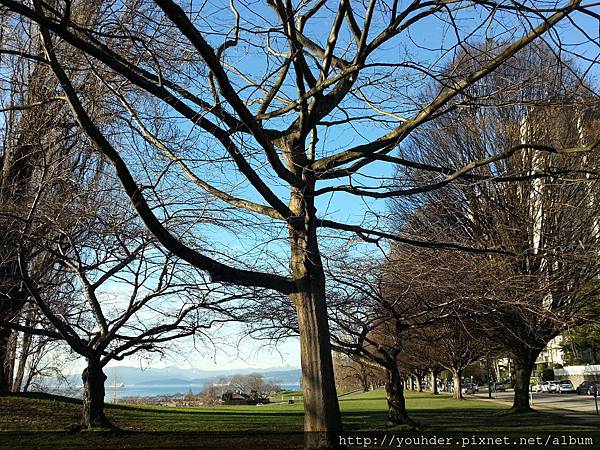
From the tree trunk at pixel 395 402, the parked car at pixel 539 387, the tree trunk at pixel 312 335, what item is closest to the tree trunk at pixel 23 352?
the tree trunk at pixel 312 335

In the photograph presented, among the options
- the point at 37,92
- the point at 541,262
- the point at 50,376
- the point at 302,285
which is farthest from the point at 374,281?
the point at 50,376

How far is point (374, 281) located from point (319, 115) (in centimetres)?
420

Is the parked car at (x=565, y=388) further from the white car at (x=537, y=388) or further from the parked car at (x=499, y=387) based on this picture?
the parked car at (x=499, y=387)

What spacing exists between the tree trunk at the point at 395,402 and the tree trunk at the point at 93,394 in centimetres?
755

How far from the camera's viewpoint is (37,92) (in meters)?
9.16

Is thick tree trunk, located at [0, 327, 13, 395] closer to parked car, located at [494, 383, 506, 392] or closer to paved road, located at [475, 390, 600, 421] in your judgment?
paved road, located at [475, 390, 600, 421]

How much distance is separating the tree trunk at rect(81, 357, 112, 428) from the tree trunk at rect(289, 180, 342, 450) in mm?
7068

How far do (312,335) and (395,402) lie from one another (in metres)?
10.3

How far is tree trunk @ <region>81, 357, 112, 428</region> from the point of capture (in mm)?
11953

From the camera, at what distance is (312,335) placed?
655cm

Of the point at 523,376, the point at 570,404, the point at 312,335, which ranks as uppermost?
the point at 312,335

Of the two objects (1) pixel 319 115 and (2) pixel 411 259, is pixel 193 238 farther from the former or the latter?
(2) pixel 411 259

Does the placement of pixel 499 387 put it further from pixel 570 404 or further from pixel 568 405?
pixel 568 405

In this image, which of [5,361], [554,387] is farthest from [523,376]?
[554,387]
